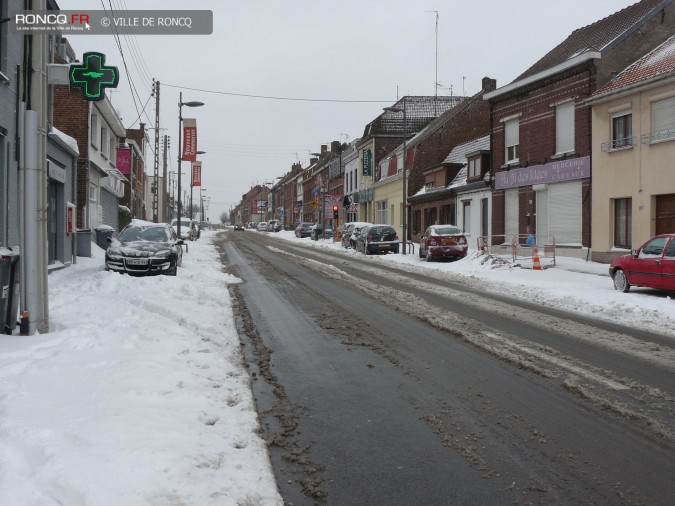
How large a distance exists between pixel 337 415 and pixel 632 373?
11.1 ft

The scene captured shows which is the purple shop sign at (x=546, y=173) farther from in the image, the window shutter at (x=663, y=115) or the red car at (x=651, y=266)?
the red car at (x=651, y=266)

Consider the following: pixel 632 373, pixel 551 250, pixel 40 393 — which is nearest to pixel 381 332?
pixel 632 373

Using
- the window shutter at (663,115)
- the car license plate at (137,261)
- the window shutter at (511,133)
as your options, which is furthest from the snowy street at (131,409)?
the window shutter at (511,133)

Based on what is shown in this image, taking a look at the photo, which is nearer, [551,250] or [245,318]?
[245,318]

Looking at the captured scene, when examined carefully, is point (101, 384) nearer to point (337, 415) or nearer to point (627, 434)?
point (337, 415)

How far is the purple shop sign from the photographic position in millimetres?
22897

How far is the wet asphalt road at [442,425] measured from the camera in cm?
365

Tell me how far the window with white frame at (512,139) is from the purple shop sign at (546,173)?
752mm

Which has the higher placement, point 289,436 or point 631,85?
point 631,85

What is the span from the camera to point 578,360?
6.93 m

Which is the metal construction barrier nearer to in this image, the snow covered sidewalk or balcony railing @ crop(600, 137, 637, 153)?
balcony railing @ crop(600, 137, 637, 153)

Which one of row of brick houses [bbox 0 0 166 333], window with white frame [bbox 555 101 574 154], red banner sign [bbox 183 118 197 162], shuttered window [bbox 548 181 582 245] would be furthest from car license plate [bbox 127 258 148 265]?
red banner sign [bbox 183 118 197 162]

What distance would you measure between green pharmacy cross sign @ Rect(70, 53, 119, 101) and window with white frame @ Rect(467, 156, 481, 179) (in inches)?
979

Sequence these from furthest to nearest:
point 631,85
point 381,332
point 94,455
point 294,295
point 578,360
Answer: point 631,85 → point 294,295 → point 381,332 → point 578,360 → point 94,455
